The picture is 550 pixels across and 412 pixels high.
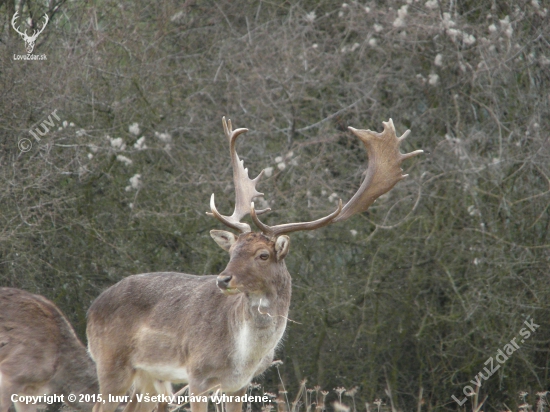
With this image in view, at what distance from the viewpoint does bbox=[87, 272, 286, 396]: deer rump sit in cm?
609

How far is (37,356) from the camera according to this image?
745 centimetres

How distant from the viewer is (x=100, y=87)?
10.1 m

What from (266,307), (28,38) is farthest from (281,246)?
(28,38)

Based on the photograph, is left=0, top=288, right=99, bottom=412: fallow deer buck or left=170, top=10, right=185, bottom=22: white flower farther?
left=170, top=10, right=185, bottom=22: white flower

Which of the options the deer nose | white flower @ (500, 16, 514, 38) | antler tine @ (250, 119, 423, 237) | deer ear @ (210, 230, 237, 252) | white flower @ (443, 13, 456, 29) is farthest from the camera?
white flower @ (443, 13, 456, 29)

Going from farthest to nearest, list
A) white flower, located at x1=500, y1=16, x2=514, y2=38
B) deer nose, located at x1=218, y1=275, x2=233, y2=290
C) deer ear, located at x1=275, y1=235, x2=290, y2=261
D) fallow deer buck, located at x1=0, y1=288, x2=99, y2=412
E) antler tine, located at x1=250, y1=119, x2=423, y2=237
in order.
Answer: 1. white flower, located at x1=500, y1=16, x2=514, y2=38
2. fallow deer buck, located at x1=0, y1=288, x2=99, y2=412
3. antler tine, located at x1=250, y1=119, x2=423, y2=237
4. deer ear, located at x1=275, y1=235, x2=290, y2=261
5. deer nose, located at x1=218, y1=275, x2=233, y2=290

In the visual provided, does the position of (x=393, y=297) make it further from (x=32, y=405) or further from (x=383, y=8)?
(x=32, y=405)

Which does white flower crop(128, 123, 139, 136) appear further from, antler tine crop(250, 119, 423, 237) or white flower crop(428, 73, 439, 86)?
antler tine crop(250, 119, 423, 237)

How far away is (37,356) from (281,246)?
9.07ft

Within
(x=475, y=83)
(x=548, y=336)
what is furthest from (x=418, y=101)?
(x=548, y=336)

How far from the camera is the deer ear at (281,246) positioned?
6008 mm

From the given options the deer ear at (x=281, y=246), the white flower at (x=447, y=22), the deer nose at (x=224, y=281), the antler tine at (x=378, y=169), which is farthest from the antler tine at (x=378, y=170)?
the white flower at (x=447, y=22)

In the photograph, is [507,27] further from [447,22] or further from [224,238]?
[224,238]

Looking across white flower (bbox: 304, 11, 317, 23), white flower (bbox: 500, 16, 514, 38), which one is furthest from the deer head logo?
white flower (bbox: 500, 16, 514, 38)
